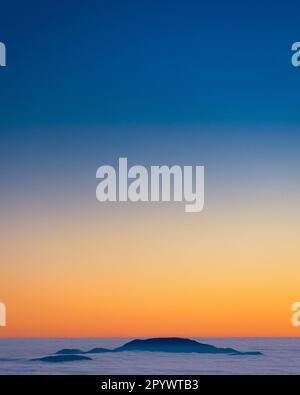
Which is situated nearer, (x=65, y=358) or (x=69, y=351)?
(x=69, y=351)

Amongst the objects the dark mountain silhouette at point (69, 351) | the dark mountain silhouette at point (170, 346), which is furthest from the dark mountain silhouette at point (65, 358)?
the dark mountain silhouette at point (170, 346)

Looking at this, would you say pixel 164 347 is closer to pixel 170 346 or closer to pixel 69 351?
pixel 170 346

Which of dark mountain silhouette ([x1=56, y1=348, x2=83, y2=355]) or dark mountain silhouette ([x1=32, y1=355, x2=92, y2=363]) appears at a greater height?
dark mountain silhouette ([x1=56, y1=348, x2=83, y2=355])

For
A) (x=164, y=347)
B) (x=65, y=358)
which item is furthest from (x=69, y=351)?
(x=164, y=347)

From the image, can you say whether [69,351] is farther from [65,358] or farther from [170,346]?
[170,346]

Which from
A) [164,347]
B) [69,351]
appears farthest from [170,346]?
[69,351]

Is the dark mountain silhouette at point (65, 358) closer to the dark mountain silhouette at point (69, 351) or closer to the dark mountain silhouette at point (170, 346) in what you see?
the dark mountain silhouette at point (69, 351)

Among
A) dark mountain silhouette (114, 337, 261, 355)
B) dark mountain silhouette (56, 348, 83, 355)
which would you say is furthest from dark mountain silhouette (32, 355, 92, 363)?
dark mountain silhouette (114, 337, 261, 355)

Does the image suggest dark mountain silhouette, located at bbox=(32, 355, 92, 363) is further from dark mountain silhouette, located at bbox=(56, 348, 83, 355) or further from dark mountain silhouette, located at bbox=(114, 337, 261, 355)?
dark mountain silhouette, located at bbox=(114, 337, 261, 355)
